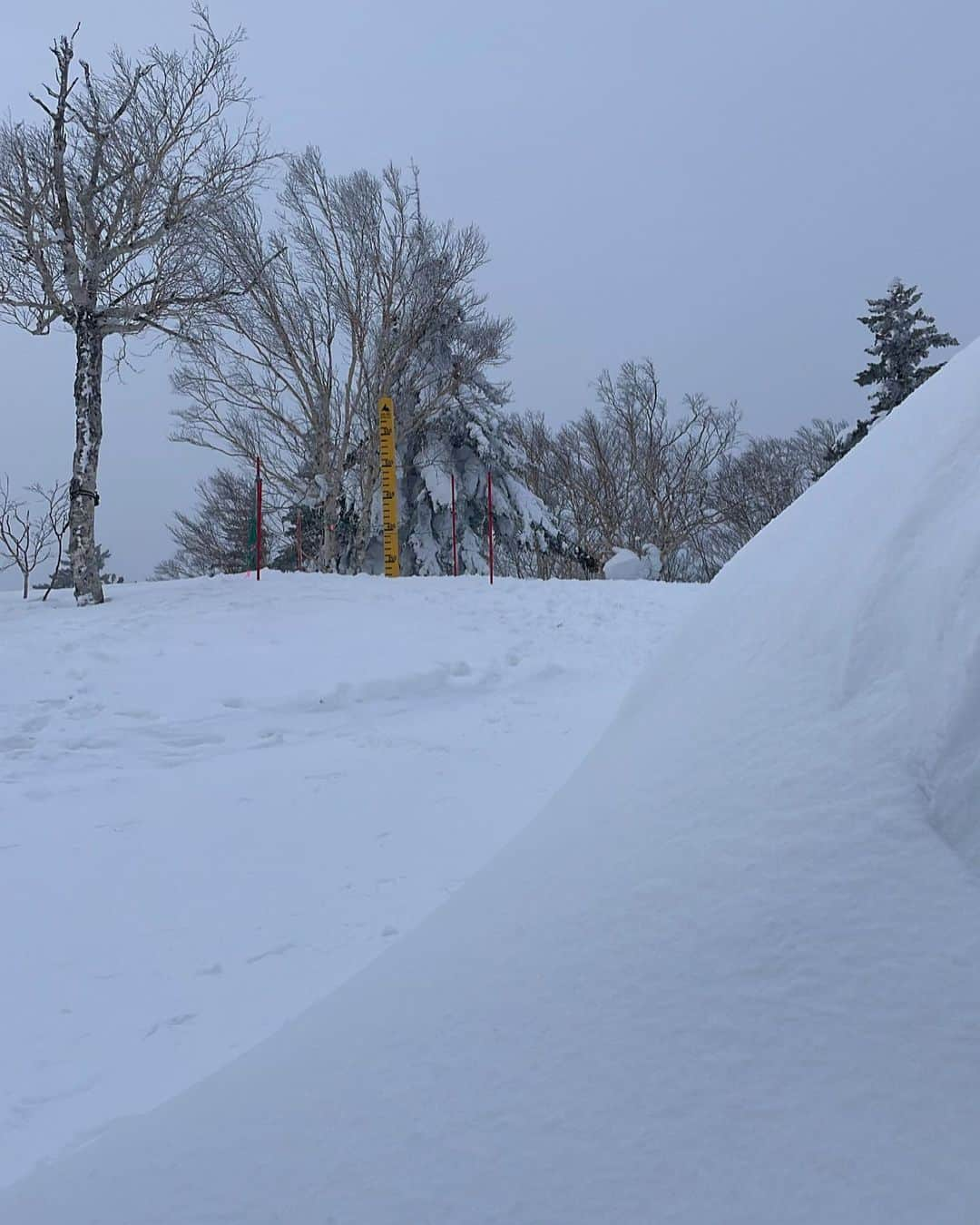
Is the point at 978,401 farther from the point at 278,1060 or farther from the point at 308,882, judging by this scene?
the point at 308,882

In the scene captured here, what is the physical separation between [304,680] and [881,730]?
536 centimetres

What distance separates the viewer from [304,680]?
20.9ft

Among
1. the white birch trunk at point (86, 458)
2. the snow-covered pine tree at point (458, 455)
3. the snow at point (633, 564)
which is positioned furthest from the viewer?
the snow at point (633, 564)

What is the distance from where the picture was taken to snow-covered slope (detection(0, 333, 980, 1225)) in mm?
1103

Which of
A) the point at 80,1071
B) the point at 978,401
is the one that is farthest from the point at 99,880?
the point at 978,401

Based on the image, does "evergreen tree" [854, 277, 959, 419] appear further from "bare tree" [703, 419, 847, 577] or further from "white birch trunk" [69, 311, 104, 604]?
"white birch trunk" [69, 311, 104, 604]

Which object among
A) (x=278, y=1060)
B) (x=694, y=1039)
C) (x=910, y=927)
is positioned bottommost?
(x=278, y=1060)

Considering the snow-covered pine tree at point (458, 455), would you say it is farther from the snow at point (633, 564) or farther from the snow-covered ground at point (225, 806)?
the snow-covered ground at point (225, 806)

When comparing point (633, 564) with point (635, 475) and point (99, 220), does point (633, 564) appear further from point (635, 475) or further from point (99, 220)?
point (99, 220)

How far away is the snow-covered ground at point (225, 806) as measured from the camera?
2.41 metres

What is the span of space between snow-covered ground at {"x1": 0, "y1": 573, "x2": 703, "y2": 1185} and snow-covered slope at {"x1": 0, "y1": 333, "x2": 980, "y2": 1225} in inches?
11.2

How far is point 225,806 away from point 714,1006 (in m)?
3.30

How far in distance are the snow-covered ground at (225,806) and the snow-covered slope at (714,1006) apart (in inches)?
11.2

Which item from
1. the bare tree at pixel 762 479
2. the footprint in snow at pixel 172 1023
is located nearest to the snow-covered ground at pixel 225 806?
the footprint in snow at pixel 172 1023
